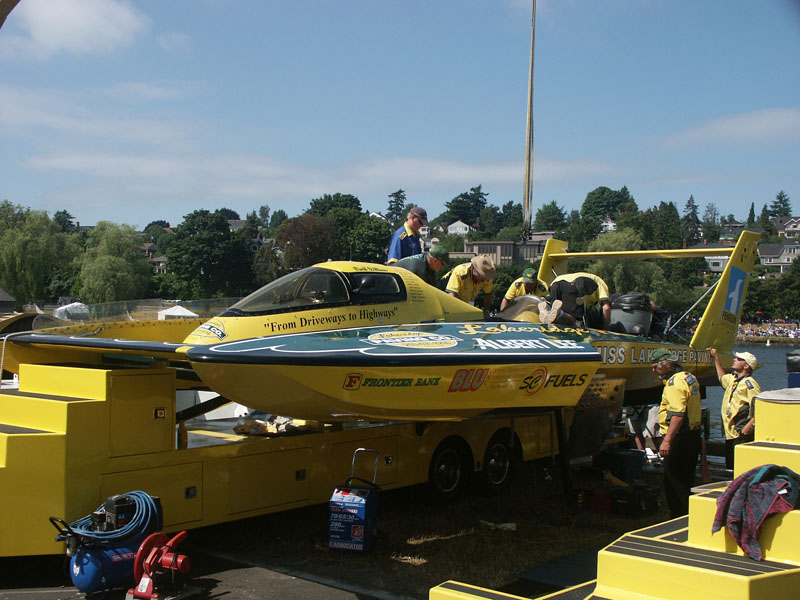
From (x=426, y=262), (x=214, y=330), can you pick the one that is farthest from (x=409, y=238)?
(x=214, y=330)

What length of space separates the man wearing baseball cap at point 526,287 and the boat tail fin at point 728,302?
242 centimetres

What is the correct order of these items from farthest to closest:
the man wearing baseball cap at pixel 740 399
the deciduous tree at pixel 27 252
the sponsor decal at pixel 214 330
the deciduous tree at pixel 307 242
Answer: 1. the deciduous tree at pixel 307 242
2. the deciduous tree at pixel 27 252
3. the man wearing baseball cap at pixel 740 399
4. the sponsor decal at pixel 214 330

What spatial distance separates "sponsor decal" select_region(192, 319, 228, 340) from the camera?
20.7 feet

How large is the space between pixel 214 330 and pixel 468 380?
2275 millimetres

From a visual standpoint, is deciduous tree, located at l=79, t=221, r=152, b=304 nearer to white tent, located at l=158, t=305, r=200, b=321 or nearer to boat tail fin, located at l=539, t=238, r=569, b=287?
boat tail fin, located at l=539, t=238, r=569, b=287

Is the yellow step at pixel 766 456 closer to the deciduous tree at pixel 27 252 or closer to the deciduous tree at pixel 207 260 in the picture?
the deciduous tree at pixel 27 252

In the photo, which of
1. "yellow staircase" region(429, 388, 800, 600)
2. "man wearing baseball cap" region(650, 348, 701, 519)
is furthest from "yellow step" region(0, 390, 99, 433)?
"man wearing baseball cap" region(650, 348, 701, 519)

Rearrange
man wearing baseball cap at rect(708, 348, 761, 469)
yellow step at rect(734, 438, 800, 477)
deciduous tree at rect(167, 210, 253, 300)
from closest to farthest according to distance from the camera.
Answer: yellow step at rect(734, 438, 800, 477) → man wearing baseball cap at rect(708, 348, 761, 469) → deciduous tree at rect(167, 210, 253, 300)

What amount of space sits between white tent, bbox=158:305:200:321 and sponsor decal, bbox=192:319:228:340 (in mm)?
1951

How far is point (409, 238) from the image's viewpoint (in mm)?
8742

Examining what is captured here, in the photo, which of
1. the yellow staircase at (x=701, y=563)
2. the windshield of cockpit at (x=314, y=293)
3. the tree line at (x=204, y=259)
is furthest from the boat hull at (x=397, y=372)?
the tree line at (x=204, y=259)

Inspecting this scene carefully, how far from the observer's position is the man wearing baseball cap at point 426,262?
7.94 metres

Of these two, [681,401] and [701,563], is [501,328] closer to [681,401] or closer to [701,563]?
[681,401]

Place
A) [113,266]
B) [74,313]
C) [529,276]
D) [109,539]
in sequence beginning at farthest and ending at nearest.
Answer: [113,266] → [529,276] → [74,313] → [109,539]
